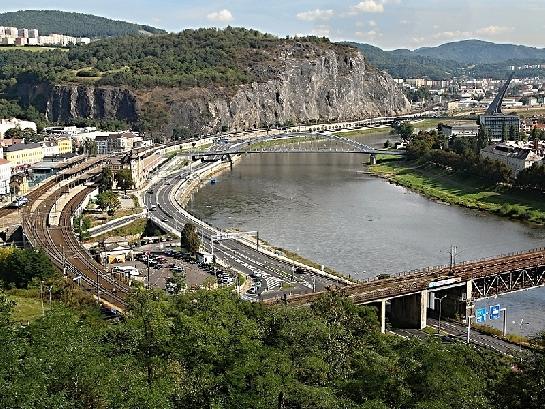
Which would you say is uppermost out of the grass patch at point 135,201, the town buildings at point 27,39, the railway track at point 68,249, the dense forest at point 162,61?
the town buildings at point 27,39

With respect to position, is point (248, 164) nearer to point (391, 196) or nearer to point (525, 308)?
point (391, 196)

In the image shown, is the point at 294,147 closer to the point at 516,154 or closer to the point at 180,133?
the point at 180,133

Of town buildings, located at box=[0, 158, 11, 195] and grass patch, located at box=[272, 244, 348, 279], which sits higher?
town buildings, located at box=[0, 158, 11, 195]

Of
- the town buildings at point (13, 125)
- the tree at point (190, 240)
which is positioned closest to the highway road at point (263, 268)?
the tree at point (190, 240)

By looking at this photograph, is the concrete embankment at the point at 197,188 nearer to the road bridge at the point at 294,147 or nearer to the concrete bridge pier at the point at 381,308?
the road bridge at the point at 294,147

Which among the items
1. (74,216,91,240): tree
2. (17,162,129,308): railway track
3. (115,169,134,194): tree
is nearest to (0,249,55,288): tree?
(17,162,129,308): railway track

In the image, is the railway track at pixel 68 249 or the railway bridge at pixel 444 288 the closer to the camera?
the railway bridge at pixel 444 288

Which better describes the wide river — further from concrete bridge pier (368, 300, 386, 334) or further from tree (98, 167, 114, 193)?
tree (98, 167, 114, 193)
